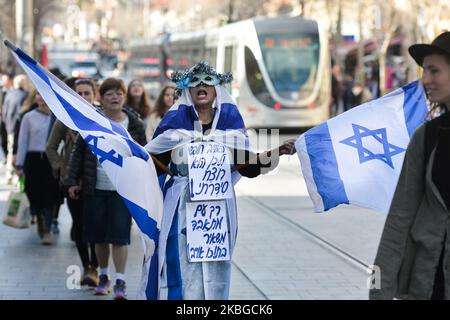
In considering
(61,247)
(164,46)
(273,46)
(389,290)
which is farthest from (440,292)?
(164,46)

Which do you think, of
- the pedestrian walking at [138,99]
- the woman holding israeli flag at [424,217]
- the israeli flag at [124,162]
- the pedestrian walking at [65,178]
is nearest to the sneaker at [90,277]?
the pedestrian walking at [65,178]

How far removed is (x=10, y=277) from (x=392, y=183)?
4500mm

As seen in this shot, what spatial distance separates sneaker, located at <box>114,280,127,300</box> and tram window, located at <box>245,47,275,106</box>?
23.0 metres

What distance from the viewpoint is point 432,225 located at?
4.46 m

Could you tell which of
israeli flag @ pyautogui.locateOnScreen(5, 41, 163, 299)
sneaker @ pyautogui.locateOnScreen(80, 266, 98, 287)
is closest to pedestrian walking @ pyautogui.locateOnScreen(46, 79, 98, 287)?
sneaker @ pyautogui.locateOnScreen(80, 266, 98, 287)

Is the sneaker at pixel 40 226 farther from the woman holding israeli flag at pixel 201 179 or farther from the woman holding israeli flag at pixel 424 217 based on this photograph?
the woman holding israeli flag at pixel 424 217

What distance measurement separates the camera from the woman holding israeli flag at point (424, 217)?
4.46 m

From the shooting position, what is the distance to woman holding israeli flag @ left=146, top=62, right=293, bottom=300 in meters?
6.68

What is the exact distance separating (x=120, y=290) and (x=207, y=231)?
7.33 feet

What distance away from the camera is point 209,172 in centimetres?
673

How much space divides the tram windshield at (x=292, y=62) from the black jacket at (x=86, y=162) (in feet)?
74.2

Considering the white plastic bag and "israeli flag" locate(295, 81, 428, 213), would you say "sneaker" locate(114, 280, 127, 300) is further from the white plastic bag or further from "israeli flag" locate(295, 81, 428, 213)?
the white plastic bag

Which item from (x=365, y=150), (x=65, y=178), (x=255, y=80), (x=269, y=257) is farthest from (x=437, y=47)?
(x=255, y=80)
